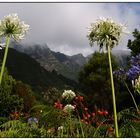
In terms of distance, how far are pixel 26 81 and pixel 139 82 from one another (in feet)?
209

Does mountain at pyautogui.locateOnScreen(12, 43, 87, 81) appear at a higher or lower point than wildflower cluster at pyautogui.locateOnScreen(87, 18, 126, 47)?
higher

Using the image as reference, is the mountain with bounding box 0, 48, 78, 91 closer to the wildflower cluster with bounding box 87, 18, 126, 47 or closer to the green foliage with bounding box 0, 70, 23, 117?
the green foliage with bounding box 0, 70, 23, 117

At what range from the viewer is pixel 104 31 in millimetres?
3990

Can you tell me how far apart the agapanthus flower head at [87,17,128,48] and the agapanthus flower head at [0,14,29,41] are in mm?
622

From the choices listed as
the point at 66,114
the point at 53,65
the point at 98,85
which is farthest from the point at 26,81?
the point at 66,114

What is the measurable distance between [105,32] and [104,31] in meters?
0.02

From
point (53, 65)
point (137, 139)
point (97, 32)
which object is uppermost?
point (53, 65)

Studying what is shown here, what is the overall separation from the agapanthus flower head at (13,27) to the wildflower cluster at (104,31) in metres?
0.62

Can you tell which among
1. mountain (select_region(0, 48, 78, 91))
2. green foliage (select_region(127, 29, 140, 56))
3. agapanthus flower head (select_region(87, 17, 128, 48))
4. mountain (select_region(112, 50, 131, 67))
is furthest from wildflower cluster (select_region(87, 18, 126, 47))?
mountain (select_region(0, 48, 78, 91))

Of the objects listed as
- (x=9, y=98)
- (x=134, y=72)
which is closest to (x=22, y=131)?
(x=134, y=72)

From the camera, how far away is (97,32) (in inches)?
159

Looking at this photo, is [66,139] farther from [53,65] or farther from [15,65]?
[53,65]

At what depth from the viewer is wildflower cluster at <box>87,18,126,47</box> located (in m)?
4.00

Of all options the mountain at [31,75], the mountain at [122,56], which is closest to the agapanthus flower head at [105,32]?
the mountain at [122,56]
